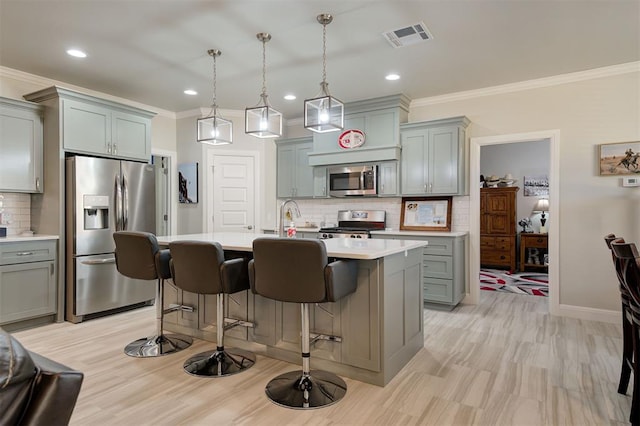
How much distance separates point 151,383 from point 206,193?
351cm

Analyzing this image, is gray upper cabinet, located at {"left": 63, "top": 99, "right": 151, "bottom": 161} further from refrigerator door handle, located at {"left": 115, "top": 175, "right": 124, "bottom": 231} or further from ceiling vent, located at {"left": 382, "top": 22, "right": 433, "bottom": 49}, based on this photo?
ceiling vent, located at {"left": 382, "top": 22, "right": 433, "bottom": 49}

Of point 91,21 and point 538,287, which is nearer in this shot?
point 91,21

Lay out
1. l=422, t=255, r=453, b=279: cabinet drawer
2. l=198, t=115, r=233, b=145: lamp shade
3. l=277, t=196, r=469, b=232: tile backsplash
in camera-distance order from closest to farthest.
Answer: l=198, t=115, r=233, b=145: lamp shade < l=422, t=255, r=453, b=279: cabinet drawer < l=277, t=196, r=469, b=232: tile backsplash

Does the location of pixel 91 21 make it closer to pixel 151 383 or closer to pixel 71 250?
pixel 71 250

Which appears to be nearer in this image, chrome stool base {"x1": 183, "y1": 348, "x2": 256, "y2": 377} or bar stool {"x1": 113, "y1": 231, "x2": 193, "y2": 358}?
chrome stool base {"x1": 183, "y1": 348, "x2": 256, "y2": 377}

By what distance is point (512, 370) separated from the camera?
2.81m

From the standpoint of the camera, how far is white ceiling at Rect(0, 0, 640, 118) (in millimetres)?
2850

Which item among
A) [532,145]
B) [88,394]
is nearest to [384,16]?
[88,394]

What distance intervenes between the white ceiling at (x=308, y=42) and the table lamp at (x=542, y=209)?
4002mm

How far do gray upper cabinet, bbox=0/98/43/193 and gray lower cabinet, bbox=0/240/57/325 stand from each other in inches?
24.7

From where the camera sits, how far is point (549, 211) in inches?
168

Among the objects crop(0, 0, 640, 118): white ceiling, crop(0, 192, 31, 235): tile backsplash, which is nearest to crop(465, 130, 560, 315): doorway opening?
crop(0, 0, 640, 118): white ceiling

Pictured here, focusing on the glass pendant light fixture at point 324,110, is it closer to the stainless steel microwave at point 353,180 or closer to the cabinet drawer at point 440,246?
the cabinet drawer at point 440,246

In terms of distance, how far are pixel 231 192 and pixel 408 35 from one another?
3.59m
